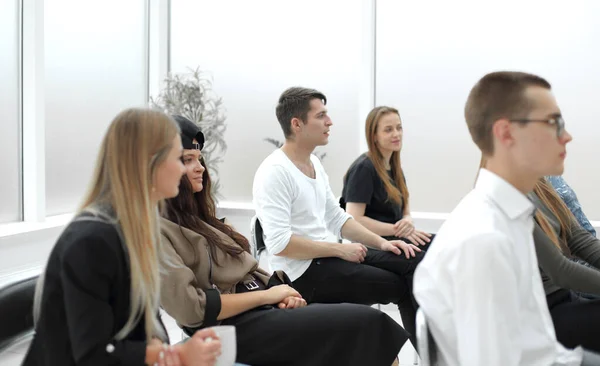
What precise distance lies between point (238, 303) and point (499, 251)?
104cm

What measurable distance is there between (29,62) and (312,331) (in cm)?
341

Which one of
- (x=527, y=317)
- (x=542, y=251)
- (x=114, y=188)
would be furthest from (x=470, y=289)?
(x=114, y=188)

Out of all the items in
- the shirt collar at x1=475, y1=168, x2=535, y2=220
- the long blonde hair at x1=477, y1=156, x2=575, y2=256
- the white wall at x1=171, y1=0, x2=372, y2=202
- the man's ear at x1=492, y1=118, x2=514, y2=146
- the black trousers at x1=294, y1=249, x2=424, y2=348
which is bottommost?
the black trousers at x1=294, y1=249, x2=424, y2=348

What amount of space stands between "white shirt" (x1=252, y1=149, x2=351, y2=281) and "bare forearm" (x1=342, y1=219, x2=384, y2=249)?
0.14 m

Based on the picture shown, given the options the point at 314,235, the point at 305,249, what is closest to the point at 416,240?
the point at 314,235

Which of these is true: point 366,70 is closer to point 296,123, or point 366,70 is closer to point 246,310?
point 296,123

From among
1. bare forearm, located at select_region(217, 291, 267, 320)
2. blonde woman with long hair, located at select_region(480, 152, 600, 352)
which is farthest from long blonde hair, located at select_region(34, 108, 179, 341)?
blonde woman with long hair, located at select_region(480, 152, 600, 352)

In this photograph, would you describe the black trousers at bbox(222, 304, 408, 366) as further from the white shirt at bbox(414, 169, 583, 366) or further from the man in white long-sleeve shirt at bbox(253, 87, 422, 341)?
the man in white long-sleeve shirt at bbox(253, 87, 422, 341)

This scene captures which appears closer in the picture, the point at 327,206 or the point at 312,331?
the point at 312,331

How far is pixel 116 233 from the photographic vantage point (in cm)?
156

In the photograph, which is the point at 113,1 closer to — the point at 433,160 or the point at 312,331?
the point at 433,160

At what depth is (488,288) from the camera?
1.37 m

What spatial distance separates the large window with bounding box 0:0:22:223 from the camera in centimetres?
452

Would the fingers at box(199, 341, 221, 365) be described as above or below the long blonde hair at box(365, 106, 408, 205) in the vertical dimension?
below
